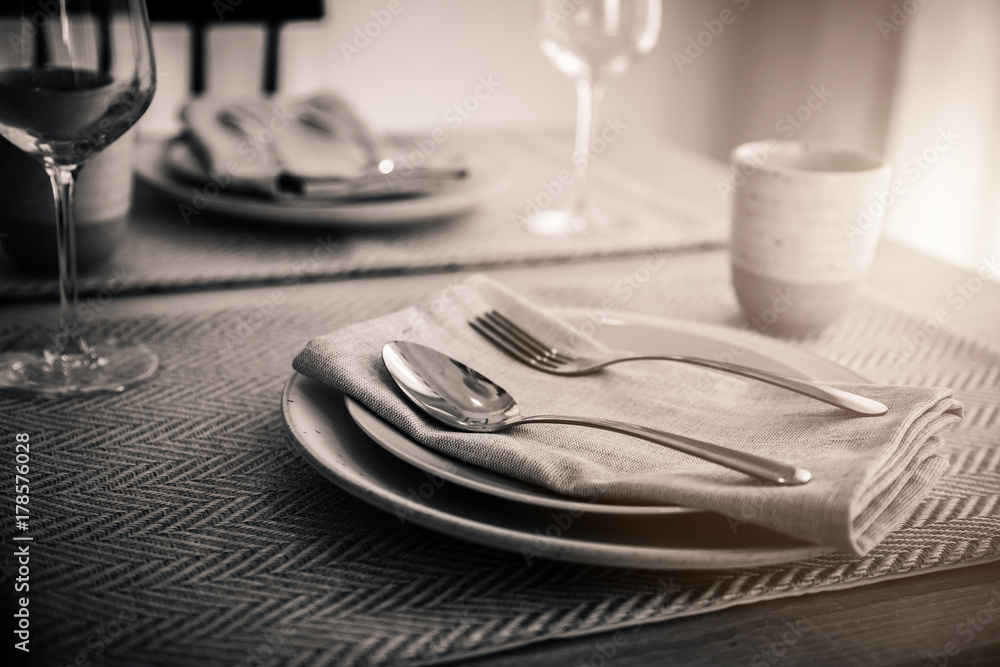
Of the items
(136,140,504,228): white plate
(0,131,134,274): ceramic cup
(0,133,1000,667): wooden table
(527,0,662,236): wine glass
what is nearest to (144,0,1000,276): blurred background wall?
(527,0,662,236): wine glass

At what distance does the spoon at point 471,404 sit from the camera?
0.42 meters

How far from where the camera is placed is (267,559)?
0.43 m

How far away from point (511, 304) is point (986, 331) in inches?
15.7

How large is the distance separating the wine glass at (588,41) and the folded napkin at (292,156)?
0.42 feet

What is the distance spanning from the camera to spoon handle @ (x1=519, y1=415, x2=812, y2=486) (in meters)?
0.40

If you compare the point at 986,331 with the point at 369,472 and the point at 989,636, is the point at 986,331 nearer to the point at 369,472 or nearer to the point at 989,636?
the point at 989,636

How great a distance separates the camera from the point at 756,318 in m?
0.74

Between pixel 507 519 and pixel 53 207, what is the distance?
1.65ft

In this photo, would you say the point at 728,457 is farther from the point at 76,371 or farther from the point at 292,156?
the point at 292,156

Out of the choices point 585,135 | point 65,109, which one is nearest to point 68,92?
point 65,109

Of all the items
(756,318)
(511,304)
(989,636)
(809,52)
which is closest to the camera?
(989,636)

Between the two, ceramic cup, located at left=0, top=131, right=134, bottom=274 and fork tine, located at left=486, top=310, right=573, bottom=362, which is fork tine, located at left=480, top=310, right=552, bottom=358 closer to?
fork tine, located at left=486, top=310, right=573, bottom=362

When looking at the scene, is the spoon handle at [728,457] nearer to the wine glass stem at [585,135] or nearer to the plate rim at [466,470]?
the plate rim at [466,470]

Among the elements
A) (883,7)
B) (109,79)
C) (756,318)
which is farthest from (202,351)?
(883,7)
